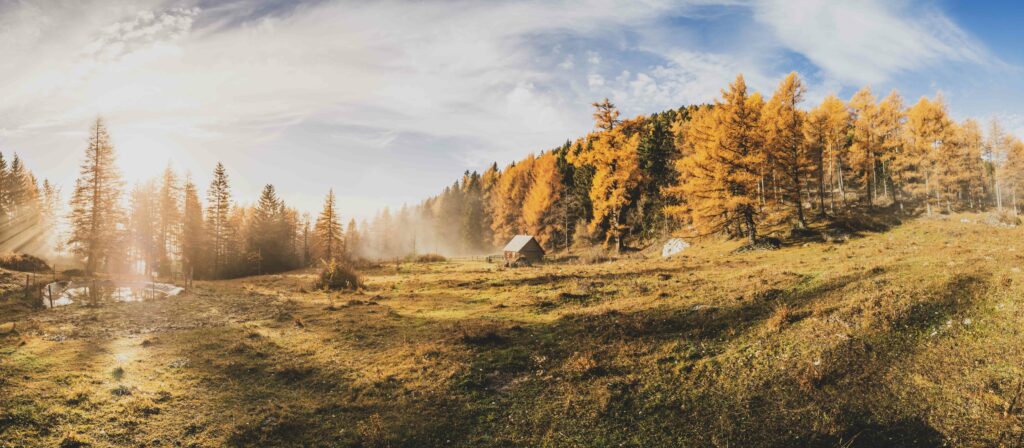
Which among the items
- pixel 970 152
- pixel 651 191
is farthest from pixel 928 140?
pixel 651 191

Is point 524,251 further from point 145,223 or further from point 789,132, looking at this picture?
point 145,223

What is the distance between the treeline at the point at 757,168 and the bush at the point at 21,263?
59832 mm

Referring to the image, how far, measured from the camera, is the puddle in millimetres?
32219

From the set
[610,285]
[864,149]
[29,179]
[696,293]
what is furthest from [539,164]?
[29,179]

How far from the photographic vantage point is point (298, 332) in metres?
20.6

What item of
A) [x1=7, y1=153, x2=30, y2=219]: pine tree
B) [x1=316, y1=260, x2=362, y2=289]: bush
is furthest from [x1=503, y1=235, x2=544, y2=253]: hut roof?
[x1=7, y1=153, x2=30, y2=219]: pine tree

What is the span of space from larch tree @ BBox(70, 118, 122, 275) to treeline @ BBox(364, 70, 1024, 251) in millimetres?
52222

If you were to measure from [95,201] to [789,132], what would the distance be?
233 ft

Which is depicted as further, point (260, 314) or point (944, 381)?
point (260, 314)

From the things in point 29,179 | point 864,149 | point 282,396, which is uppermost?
point 29,179

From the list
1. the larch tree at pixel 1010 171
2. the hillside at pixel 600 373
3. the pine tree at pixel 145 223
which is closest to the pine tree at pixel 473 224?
the pine tree at pixel 145 223

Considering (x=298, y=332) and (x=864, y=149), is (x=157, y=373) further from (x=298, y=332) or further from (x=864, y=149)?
(x=864, y=149)

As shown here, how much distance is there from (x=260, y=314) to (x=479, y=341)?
57.9ft

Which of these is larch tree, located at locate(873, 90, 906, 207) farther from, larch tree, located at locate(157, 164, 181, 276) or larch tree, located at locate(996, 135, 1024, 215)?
larch tree, located at locate(157, 164, 181, 276)
